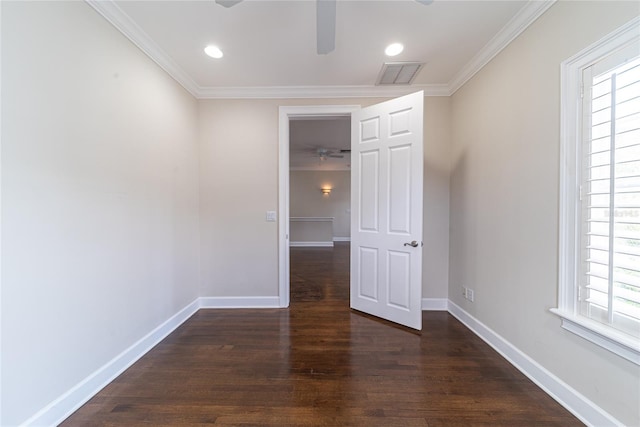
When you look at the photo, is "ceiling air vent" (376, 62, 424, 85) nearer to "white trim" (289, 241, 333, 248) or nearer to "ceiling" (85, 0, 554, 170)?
"ceiling" (85, 0, 554, 170)

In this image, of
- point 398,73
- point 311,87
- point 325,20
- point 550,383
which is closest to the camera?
point 325,20

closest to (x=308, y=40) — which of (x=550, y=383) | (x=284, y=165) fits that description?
(x=284, y=165)

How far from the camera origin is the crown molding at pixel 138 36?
1.65 m

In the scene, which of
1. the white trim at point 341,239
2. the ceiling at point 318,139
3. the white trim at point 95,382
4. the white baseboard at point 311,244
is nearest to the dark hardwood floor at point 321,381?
the white trim at point 95,382

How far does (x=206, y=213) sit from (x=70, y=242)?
1.53 m

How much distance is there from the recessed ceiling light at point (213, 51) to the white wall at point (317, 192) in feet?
21.4

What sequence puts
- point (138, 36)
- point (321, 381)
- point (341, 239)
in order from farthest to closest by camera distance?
point (341, 239) < point (138, 36) < point (321, 381)

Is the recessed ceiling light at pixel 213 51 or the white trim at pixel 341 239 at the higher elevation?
the recessed ceiling light at pixel 213 51

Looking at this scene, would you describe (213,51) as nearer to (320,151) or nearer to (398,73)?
(398,73)

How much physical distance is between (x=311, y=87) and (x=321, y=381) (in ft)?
9.41

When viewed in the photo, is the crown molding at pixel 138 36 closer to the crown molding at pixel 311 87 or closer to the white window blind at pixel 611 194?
the crown molding at pixel 311 87

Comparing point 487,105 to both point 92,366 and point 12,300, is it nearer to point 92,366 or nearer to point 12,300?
Result: point 12,300

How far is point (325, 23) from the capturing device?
1415 millimetres

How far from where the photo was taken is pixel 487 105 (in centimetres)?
221
